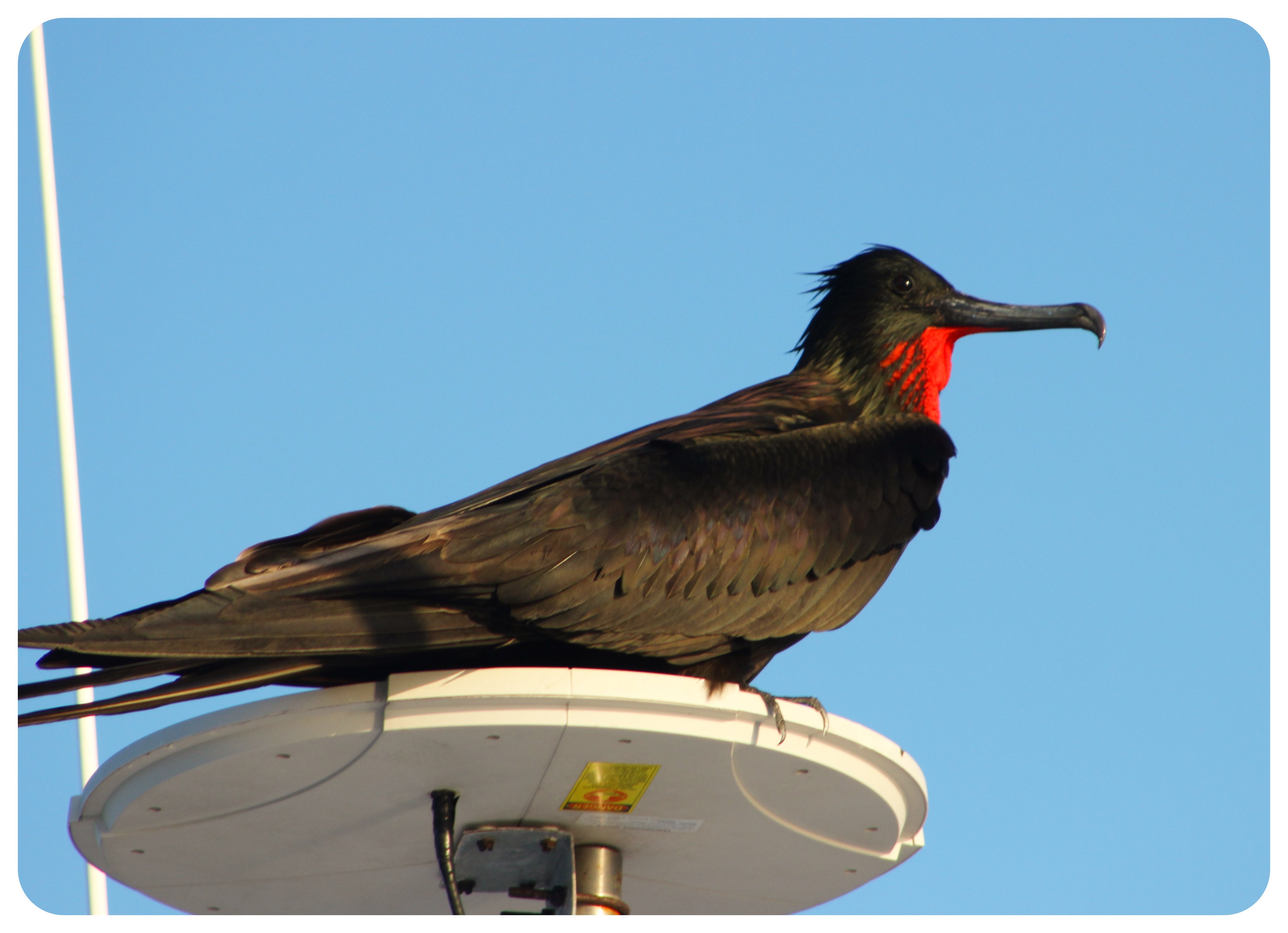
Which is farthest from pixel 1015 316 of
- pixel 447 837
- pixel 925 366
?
pixel 447 837

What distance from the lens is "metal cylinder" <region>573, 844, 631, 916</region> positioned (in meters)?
5.64

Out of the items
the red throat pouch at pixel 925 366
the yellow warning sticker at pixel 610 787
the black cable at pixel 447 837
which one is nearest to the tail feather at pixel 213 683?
the black cable at pixel 447 837

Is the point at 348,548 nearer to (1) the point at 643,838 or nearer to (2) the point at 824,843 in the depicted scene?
(1) the point at 643,838

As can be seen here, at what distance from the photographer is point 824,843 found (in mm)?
5742

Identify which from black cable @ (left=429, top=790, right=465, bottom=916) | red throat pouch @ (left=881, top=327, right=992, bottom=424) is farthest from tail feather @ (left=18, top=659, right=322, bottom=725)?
red throat pouch @ (left=881, top=327, right=992, bottom=424)

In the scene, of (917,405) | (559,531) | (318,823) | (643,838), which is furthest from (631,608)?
(917,405)

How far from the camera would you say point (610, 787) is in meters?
5.28

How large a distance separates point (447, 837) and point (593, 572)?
4.00 ft

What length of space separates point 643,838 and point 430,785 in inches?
37.6

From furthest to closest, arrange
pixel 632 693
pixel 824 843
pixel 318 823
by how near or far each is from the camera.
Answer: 1. pixel 824 843
2. pixel 318 823
3. pixel 632 693

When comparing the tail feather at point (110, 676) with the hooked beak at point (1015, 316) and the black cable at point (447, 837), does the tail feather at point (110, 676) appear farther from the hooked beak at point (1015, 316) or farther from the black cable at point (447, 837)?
the hooked beak at point (1015, 316)

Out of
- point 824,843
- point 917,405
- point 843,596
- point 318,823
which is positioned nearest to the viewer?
point 318,823

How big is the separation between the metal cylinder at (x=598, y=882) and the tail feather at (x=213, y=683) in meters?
1.30

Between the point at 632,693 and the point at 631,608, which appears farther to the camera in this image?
the point at 631,608
